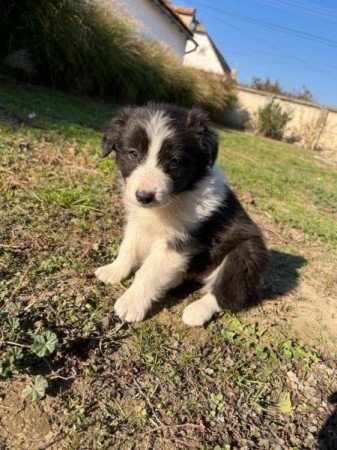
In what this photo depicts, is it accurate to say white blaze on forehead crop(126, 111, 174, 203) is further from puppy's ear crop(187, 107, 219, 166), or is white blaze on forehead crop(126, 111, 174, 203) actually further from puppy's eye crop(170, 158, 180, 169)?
puppy's ear crop(187, 107, 219, 166)

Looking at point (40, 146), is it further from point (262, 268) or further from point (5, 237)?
point (262, 268)

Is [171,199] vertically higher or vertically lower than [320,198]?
higher

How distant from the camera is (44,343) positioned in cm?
209

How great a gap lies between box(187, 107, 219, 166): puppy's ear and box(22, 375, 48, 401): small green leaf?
170 centimetres

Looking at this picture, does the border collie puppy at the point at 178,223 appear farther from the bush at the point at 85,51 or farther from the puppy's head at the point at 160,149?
the bush at the point at 85,51

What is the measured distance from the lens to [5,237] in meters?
3.07

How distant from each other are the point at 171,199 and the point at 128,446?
4.59 feet

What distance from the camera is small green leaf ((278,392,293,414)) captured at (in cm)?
230

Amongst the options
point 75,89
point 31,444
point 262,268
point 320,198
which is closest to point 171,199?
point 262,268

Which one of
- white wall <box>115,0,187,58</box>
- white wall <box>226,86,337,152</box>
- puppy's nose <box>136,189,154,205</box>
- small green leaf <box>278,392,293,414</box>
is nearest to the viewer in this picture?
small green leaf <box>278,392,293,414</box>

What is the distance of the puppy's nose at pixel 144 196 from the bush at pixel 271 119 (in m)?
22.8

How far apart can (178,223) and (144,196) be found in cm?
44

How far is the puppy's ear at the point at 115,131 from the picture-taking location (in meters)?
2.96

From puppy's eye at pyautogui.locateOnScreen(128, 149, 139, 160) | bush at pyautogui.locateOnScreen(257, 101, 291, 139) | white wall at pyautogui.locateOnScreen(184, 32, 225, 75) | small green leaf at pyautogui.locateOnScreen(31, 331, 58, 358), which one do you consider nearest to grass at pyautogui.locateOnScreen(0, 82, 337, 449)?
small green leaf at pyautogui.locateOnScreen(31, 331, 58, 358)
